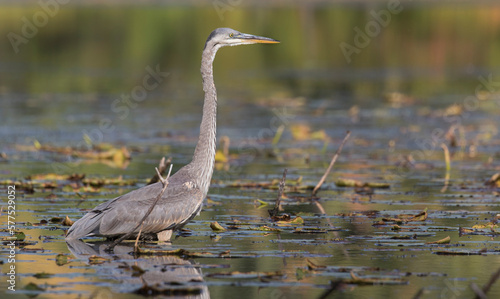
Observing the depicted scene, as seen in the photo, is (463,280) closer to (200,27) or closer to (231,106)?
(231,106)

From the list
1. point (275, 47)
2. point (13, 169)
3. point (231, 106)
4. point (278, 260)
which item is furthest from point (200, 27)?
point (278, 260)

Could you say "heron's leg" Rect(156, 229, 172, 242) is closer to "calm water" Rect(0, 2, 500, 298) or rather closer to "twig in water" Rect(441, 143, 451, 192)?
"calm water" Rect(0, 2, 500, 298)

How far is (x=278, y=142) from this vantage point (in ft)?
66.2

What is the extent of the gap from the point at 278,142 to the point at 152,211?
999cm

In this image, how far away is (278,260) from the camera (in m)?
9.52

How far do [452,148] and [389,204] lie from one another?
250 inches

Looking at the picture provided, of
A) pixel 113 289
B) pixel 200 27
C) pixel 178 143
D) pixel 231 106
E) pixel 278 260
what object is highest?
pixel 200 27

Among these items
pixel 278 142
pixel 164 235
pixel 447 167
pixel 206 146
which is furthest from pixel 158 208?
pixel 278 142

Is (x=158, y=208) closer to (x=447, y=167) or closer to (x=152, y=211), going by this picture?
(x=152, y=211)

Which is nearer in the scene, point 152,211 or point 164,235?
point 152,211

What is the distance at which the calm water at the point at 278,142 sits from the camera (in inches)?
Answer: 355

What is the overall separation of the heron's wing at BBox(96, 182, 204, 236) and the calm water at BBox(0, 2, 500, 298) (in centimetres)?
28

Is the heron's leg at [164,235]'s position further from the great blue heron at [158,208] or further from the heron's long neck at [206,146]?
the heron's long neck at [206,146]

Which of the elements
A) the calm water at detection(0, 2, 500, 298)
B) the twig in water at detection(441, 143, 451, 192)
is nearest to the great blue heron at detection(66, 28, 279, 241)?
the calm water at detection(0, 2, 500, 298)
